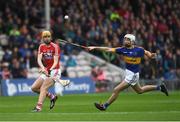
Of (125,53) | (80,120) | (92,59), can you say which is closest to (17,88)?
(92,59)

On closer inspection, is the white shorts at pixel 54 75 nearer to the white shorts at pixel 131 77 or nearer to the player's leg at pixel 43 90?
the player's leg at pixel 43 90

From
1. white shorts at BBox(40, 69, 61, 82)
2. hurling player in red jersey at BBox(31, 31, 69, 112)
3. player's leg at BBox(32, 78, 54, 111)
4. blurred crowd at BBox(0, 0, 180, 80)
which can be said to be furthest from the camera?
blurred crowd at BBox(0, 0, 180, 80)

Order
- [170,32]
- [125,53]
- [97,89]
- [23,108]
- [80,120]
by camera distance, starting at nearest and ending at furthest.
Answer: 1. [80,120]
2. [125,53]
3. [23,108]
4. [97,89]
5. [170,32]

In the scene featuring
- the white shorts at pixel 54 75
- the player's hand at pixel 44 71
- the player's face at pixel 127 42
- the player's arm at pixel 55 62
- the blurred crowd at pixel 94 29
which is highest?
the player's face at pixel 127 42

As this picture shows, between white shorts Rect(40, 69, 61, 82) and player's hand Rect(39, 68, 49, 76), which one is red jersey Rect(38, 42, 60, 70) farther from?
player's hand Rect(39, 68, 49, 76)

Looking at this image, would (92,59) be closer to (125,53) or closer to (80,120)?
(125,53)

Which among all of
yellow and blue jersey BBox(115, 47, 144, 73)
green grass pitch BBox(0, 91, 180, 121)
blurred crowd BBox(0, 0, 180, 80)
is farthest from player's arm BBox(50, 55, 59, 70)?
blurred crowd BBox(0, 0, 180, 80)

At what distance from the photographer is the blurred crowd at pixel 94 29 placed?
3859cm

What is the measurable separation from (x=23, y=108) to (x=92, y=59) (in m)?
17.3

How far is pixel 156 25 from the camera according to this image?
45.2 m

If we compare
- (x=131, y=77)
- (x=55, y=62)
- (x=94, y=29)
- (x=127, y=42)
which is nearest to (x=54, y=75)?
(x=55, y=62)

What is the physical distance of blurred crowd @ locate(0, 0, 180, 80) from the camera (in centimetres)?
3859

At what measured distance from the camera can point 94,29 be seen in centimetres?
4206

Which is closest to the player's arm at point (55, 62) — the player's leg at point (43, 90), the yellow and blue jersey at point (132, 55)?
the player's leg at point (43, 90)
